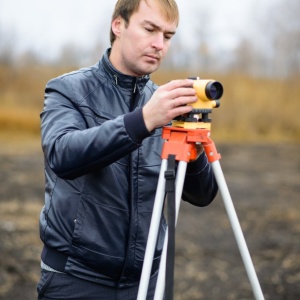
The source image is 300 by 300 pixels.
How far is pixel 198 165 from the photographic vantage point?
2189 mm

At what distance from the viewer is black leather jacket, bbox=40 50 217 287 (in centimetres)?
205

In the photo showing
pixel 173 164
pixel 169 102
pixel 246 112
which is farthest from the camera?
pixel 246 112

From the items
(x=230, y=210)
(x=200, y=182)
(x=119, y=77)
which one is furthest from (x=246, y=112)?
(x=230, y=210)

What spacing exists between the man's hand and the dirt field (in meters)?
3.18

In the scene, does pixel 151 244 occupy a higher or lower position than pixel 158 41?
lower

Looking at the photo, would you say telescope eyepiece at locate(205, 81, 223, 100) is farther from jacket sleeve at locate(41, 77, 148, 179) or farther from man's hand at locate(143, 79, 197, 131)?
jacket sleeve at locate(41, 77, 148, 179)

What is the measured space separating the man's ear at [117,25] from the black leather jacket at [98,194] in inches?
3.4

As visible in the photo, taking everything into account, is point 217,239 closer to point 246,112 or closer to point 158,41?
point 158,41

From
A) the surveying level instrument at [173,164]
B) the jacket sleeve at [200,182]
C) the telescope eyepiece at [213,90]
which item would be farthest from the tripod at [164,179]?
the jacket sleeve at [200,182]

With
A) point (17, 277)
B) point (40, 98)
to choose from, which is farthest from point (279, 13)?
point (17, 277)

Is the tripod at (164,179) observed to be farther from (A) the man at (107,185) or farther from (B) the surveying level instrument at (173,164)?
(A) the man at (107,185)

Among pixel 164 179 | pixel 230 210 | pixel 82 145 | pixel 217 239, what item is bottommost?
pixel 217 239

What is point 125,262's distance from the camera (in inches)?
83.0

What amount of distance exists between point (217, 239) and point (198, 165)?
4.48 m
